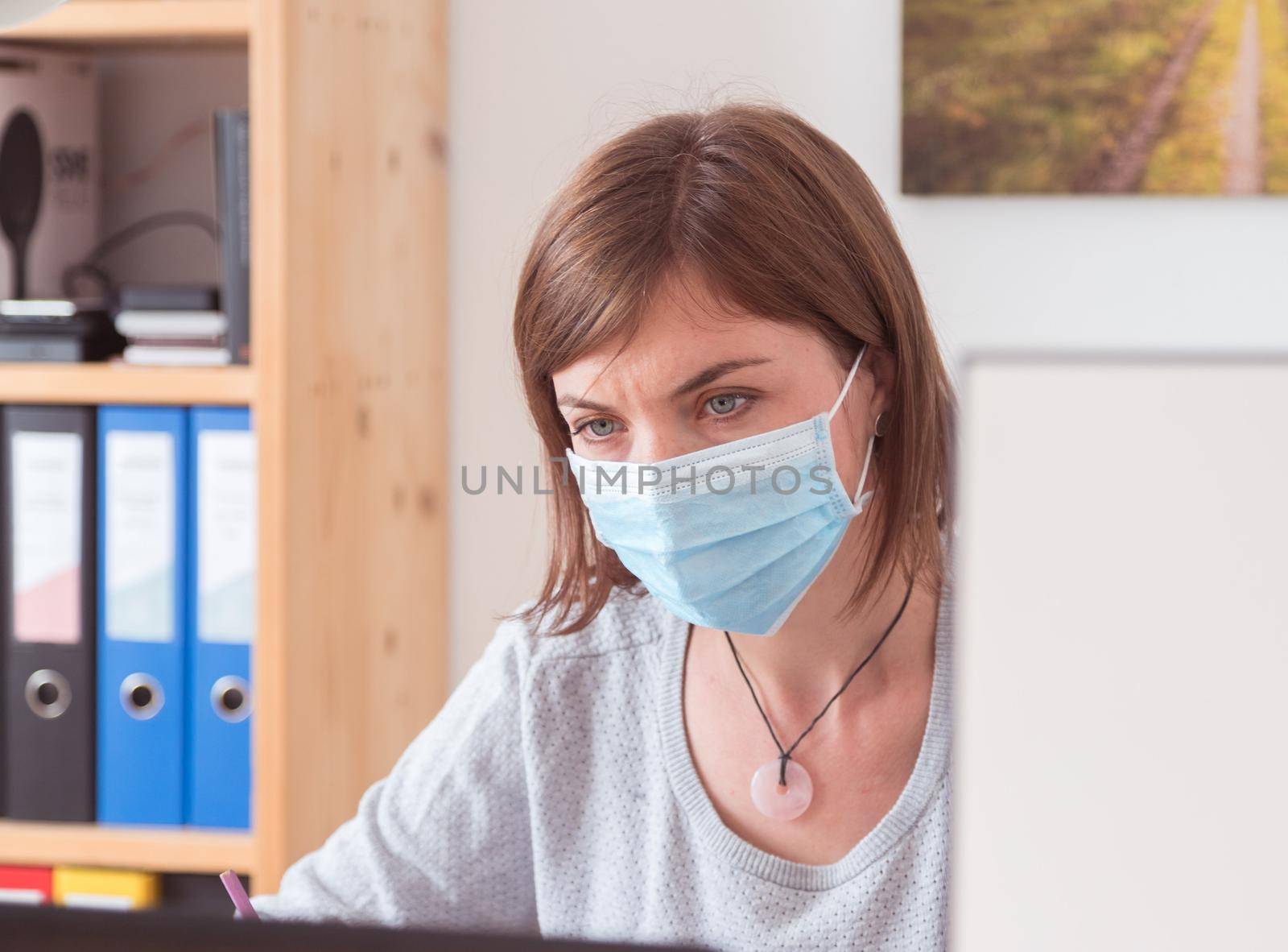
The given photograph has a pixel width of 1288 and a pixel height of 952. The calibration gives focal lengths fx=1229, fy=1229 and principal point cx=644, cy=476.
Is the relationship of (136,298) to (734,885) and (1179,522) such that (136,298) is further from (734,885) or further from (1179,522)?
(1179,522)

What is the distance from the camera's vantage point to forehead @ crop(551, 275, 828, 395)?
840mm

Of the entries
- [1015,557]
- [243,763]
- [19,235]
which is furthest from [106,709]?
[1015,557]

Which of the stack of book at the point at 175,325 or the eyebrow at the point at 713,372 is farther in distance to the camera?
the stack of book at the point at 175,325

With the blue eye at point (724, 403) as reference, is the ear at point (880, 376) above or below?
above

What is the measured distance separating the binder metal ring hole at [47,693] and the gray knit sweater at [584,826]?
0.46 meters

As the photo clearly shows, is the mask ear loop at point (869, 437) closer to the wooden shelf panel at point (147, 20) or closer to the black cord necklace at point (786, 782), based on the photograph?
the black cord necklace at point (786, 782)

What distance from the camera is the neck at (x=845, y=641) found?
0.96 metres

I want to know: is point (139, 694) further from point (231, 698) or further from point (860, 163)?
point (860, 163)

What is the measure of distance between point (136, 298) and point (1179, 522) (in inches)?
49.1

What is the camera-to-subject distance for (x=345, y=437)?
1376mm

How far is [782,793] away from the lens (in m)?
0.92

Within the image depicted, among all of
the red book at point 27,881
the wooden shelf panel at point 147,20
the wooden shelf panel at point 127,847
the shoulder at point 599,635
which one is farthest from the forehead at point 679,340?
the red book at point 27,881

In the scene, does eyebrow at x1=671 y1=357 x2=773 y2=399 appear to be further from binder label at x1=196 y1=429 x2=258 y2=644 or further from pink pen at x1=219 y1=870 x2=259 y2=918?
binder label at x1=196 y1=429 x2=258 y2=644

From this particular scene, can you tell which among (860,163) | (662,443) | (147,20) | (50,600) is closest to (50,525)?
(50,600)
